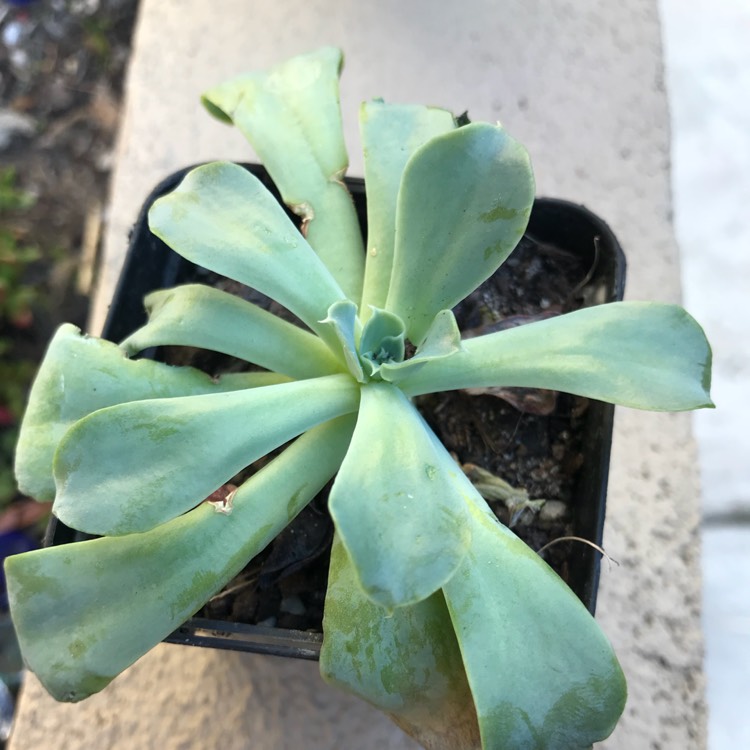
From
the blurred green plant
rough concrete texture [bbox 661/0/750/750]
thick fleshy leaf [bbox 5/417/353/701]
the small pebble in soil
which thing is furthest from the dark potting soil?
the blurred green plant

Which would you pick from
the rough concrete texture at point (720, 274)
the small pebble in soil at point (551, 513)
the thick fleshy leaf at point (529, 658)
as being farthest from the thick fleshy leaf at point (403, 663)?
the rough concrete texture at point (720, 274)

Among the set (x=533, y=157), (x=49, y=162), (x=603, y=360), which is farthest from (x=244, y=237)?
(x=49, y=162)

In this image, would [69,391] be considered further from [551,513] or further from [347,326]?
[551,513]

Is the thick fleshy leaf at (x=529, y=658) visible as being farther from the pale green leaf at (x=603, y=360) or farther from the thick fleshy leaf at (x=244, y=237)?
the thick fleshy leaf at (x=244, y=237)

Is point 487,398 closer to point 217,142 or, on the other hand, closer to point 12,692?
point 217,142

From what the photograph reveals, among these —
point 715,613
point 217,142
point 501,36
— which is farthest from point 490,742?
point 501,36

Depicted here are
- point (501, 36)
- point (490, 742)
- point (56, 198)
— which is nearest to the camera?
point (490, 742)
